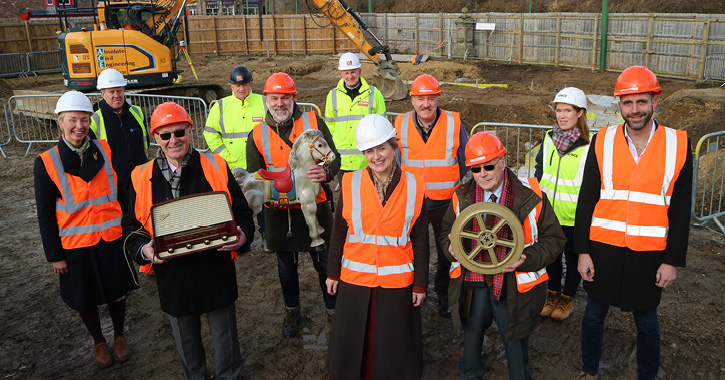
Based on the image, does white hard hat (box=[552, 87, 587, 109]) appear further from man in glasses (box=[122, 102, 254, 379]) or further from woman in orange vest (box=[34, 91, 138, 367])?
woman in orange vest (box=[34, 91, 138, 367])

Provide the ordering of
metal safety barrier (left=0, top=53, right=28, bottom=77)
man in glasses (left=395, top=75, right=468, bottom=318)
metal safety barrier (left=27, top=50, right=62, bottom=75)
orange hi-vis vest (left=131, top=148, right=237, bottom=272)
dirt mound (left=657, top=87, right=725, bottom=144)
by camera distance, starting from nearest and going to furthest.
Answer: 1. orange hi-vis vest (left=131, top=148, right=237, bottom=272)
2. man in glasses (left=395, top=75, right=468, bottom=318)
3. dirt mound (left=657, top=87, right=725, bottom=144)
4. metal safety barrier (left=0, top=53, right=28, bottom=77)
5. metal safety barrier (left=27, top=50, right=62, bottom=75)

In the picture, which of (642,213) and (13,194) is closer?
(642,213)

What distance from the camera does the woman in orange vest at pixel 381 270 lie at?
3588 mm

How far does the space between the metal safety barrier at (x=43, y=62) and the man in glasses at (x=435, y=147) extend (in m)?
26.0

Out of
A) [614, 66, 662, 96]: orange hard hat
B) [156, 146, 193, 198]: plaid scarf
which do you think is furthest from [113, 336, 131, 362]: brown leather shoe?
[614, 66, 662, 96]: orange hard hat

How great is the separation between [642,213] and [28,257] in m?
6.96

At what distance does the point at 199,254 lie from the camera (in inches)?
148

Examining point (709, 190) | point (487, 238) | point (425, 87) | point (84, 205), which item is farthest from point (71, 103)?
point (709, 190)

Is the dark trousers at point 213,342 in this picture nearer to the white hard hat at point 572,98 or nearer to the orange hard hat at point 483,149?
the orange hard hat at point 483,149

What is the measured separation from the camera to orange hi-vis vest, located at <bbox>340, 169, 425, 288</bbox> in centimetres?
358

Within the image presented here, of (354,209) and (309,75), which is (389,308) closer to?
(354,209)

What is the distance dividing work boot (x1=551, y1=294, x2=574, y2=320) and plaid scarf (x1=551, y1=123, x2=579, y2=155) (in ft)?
4.55

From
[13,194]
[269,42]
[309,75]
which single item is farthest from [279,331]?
[269,42]

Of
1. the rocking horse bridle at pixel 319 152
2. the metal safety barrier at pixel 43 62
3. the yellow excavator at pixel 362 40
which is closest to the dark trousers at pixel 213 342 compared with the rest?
the rocking horse bridle at pixel 319 152
